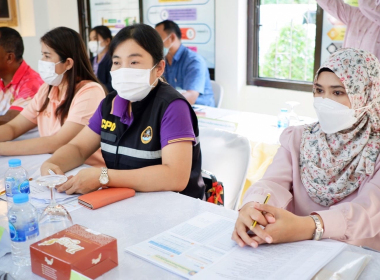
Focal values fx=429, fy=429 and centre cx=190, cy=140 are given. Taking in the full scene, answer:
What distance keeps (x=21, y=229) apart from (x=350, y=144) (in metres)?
1.08

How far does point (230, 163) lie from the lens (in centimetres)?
194

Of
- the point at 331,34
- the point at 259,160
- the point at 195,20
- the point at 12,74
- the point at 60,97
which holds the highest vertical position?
the point at 195,20

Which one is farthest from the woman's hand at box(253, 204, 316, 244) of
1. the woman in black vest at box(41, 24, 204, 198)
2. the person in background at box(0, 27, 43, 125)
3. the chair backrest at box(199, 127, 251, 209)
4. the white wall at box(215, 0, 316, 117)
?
the white wall at box(215, 0, 316, 117)

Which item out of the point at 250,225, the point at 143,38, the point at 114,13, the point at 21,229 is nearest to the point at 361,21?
the point at 143,38

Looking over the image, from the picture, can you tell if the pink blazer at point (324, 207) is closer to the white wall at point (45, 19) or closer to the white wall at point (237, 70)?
the white wall at point (237, 70)

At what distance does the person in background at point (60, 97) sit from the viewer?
217cm

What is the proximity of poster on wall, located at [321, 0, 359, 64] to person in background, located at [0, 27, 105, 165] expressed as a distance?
247 cm

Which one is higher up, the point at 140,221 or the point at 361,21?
the point at 361,21

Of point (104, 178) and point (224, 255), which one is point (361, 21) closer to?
point (104, 178)

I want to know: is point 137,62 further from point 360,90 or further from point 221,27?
point 221,27


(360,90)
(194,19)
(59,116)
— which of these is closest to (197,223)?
(360,90)

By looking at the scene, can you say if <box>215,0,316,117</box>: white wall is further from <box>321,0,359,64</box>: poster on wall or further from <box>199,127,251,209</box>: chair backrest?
<box>199,127,251,209</box>: chair backrest

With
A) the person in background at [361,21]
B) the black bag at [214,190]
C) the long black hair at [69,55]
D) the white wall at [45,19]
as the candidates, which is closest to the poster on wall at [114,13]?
the white wall at [45,19]

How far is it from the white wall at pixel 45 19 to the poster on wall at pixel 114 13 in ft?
1.03
